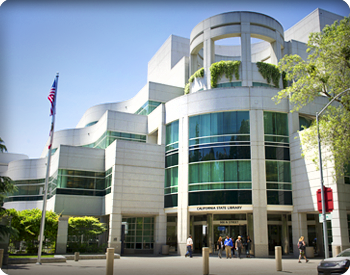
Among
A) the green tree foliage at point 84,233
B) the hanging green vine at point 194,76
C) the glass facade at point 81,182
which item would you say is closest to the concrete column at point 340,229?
the hanging green vine at point 194,76

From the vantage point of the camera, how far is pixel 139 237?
37.3 metres

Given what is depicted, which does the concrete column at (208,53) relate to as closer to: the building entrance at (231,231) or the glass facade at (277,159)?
the glass facade at (277,159)

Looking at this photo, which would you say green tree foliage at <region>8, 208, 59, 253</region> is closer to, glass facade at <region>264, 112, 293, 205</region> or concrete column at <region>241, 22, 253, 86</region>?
glass facade at <region>264, 112, 293, 205</region>

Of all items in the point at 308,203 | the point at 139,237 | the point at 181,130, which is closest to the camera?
the point at 308,203

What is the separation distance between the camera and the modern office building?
3064 cm

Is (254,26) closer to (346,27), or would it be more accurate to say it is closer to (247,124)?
(247,124)

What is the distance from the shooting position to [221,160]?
31.8 meters

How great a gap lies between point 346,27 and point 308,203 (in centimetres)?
1466

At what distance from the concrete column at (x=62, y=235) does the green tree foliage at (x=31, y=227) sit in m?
0.45

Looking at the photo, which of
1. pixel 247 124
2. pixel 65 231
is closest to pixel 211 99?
pixel 247 124

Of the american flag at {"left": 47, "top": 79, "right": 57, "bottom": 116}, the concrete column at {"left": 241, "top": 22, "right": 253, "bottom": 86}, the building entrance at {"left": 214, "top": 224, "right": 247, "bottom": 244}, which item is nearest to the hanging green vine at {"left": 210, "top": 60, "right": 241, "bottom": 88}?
the concrete column at {"left": 241, "top": 22, "right": 253, "bottom": 86}

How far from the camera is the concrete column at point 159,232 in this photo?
34.3 metres

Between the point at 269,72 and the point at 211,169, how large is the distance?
12890 millimetres

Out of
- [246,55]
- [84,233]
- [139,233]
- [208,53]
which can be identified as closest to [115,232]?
[84,233]
